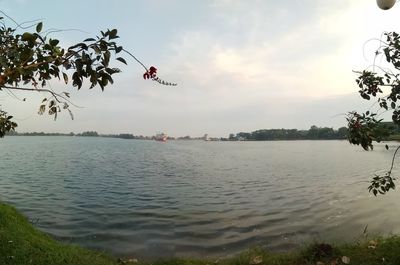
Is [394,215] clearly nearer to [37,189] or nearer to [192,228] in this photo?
[192,228]

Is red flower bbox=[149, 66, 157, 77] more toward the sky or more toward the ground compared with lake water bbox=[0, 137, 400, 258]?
more toward the sky

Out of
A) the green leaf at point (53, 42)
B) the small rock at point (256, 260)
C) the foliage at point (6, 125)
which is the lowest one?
the small rock at point (256, 260)

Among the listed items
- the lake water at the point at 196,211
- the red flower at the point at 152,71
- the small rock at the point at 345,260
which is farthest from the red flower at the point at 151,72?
the lake water at the point at 196,211

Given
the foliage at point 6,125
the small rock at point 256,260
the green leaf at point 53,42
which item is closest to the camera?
the green leaf at point 53,42

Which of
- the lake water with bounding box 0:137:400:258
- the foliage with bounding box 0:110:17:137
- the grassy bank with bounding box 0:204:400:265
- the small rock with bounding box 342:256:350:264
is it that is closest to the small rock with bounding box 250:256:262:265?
the grassy bank with bounding box 0:204:400:265

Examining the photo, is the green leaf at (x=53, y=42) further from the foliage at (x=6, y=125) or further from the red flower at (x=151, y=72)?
the foliage at (x=6, y=125)

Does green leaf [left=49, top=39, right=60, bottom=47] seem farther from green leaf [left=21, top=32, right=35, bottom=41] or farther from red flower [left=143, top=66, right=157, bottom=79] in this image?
red flower [left=143, top=66, right=157, bottom=79]

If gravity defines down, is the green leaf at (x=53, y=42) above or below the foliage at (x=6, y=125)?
above

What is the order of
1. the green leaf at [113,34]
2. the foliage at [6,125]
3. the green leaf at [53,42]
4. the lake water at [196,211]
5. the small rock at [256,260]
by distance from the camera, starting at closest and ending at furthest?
the green leaf at [113,34] < the green leaf at [53,42] < the foliage at [6,125] < the small rock at [256,260] < the lake water at [196,211]

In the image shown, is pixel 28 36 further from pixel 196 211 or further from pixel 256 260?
pixel 196 211

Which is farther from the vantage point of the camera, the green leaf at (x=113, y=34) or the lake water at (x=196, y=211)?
the lake water at (x=196, y=211)

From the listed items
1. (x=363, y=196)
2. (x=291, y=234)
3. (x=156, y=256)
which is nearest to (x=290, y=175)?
(x=363, y=196)

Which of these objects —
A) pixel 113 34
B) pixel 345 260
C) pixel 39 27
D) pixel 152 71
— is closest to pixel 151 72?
pixel 152 71

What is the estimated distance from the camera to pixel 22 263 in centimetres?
737
